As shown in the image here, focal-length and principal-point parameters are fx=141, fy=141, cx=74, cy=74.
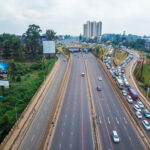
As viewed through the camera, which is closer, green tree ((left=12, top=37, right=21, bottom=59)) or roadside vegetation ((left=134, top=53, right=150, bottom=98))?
roadside vegetation ((left=134, top=53, right=150, bottom=98))

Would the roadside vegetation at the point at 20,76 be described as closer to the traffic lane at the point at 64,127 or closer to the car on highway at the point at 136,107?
the traffic lane at the point at 64,127

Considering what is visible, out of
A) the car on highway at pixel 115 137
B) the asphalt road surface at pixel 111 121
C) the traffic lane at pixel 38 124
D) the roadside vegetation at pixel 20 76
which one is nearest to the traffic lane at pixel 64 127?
the traffic lane at pixel 38 124

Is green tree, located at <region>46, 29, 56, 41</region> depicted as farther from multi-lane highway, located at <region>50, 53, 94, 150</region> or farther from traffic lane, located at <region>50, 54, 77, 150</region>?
traffic lane, located at <region>50, 54, 77, 150</region>

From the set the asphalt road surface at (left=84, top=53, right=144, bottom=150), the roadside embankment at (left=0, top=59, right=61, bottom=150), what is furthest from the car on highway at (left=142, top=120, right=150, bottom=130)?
the roadside embankment at (left=0, top=59, right=61, bottom=150)

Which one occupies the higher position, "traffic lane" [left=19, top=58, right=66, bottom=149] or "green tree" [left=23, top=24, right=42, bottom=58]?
"green tree" [left=23, top=24, right=42, bottom=58]

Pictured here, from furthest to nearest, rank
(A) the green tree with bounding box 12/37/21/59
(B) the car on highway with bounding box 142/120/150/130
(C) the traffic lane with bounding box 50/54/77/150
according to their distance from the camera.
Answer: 1. (A) the green tree with bounding box 12/37/21/59
2. (B) the car on highway with bounding box 142/120/150/130
3. (C) the traffic lane with bounding box 50/54/77/150

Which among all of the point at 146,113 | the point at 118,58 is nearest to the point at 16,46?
the point at 118,58

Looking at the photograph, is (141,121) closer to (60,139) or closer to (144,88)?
(60,139)
